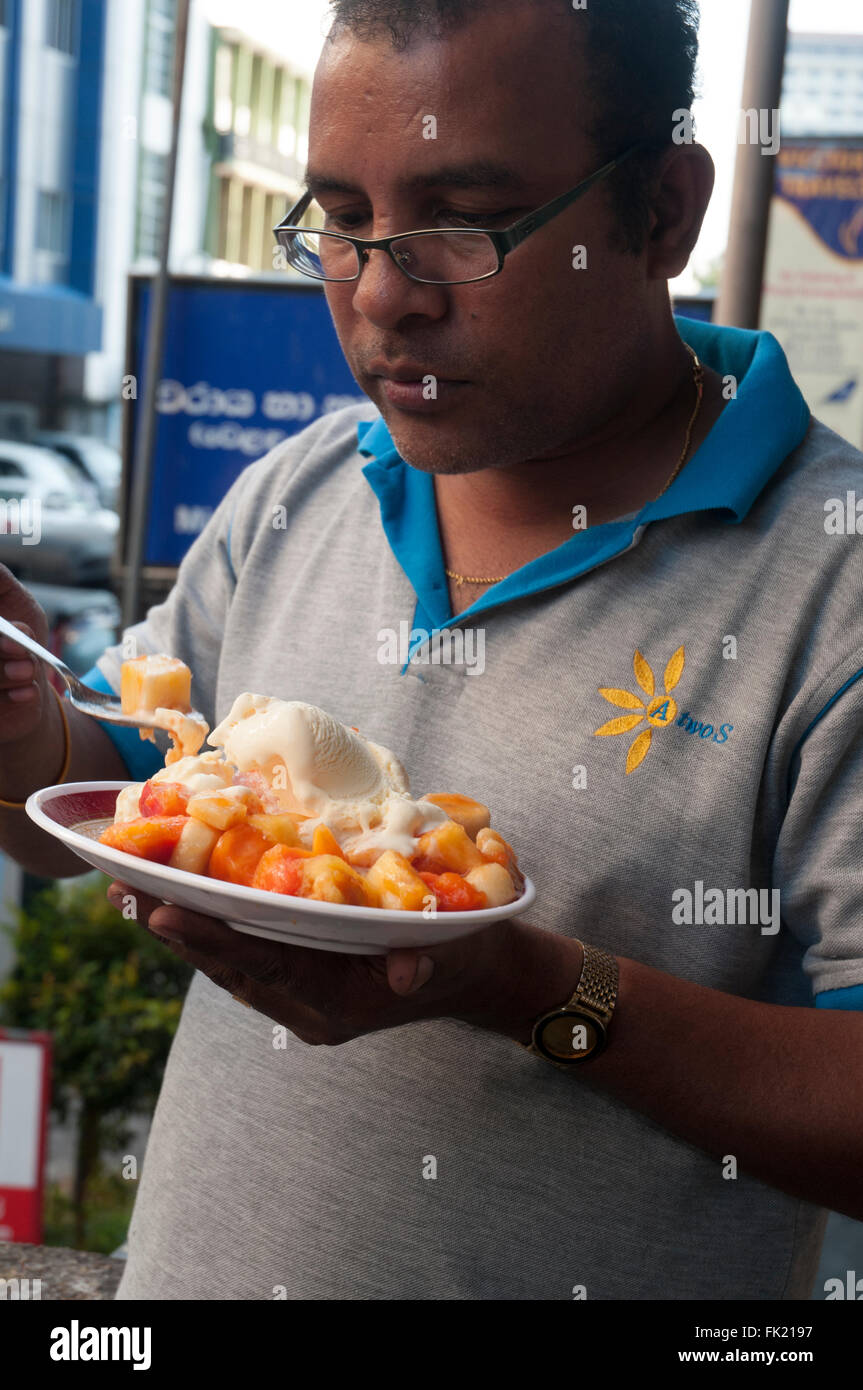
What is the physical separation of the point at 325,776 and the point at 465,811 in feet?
0.49

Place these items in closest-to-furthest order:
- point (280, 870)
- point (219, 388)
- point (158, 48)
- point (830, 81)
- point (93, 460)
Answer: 1. point (280, 870)
2. point (219, 388)
3. point (830, 81)
4. point (158, 48)
5. point (93, 460)

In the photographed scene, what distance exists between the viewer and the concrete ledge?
1980mm

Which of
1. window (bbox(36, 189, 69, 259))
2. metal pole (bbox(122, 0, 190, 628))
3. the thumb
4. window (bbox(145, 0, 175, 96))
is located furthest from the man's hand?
window (bbox(36, 189, 69, 259))

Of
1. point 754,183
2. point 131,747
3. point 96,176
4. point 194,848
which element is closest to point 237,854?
point 194,848

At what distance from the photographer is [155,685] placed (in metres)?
1.71

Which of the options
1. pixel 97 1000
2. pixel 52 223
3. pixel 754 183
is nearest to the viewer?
pixel 754 183

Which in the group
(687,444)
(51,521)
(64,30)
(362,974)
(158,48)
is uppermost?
(64,30)

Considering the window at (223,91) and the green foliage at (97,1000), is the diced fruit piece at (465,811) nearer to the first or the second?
the green foliage at (97,1000)

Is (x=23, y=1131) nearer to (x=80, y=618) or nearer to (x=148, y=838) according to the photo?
(x=148, y=838)

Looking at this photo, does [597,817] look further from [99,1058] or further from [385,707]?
[99,1058]

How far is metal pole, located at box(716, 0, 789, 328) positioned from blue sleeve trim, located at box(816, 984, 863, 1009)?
1982mm

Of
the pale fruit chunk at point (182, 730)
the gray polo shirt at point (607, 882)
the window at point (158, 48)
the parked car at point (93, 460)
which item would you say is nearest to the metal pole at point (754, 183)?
the gray polo shirt at point (607, 882)
